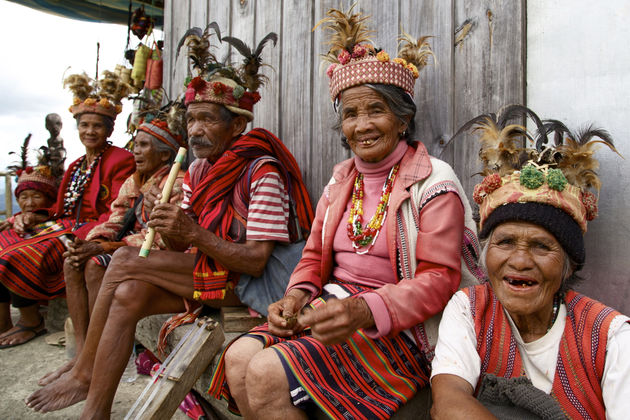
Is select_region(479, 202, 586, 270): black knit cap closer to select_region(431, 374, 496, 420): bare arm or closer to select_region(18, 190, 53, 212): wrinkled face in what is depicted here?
select_region(431, 374, 496, 420): bare arm

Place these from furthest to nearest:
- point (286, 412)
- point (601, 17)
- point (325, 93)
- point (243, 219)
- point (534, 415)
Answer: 1. point (325, 93)
2. point (243, 219)
3. point (601, 17)
4. point (286, 412)
5. point (534, 415)

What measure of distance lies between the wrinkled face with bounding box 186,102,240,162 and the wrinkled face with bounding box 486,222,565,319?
A: 1.97 m

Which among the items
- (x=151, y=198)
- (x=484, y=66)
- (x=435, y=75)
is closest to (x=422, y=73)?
(x=435, y=75)

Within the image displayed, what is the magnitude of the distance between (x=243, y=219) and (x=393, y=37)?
1315mm

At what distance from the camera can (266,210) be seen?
247 cm

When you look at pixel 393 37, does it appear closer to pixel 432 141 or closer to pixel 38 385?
pixel 432 141

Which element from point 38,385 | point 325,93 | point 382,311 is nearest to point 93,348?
point 38,385

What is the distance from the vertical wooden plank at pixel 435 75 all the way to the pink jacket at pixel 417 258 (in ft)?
0.83

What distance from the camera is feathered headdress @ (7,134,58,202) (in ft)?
14.9

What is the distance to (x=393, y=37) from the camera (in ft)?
7.97

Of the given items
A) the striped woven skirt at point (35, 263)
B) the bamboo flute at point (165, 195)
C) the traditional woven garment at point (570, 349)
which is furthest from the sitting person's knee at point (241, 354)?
the striped woven skirt at point (35, 263)

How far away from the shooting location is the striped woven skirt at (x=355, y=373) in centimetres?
147

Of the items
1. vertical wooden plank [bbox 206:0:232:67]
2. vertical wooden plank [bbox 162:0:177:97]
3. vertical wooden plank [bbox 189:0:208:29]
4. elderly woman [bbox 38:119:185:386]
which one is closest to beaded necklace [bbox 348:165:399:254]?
elderly woman [bbox 38:119:185:386]

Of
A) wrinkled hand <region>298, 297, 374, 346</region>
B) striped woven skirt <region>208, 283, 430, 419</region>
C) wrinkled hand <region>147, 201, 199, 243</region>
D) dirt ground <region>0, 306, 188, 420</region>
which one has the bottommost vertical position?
dirt ground <region>0, 306, 188, 420</region>
